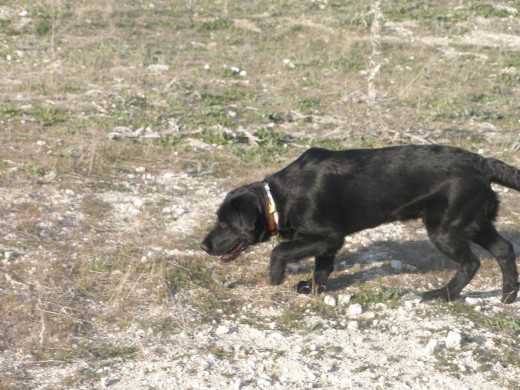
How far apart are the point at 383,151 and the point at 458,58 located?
8450mm

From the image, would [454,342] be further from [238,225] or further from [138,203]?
[138,203]

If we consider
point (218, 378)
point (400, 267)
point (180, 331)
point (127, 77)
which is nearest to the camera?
point (218, 378)

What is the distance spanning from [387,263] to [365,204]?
910 mm

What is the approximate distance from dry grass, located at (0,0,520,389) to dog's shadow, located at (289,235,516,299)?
67cm

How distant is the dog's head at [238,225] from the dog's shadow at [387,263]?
0.75 m

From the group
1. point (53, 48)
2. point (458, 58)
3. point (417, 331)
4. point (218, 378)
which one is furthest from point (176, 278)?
point (458, 58)

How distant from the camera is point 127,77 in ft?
37.7

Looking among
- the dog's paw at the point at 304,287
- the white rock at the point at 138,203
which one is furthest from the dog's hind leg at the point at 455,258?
the white rock at the point at 138,203

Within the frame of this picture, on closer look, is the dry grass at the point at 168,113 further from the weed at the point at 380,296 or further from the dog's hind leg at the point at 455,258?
the dog's hind leg at the point at 455,258

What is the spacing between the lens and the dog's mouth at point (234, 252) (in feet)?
20.0

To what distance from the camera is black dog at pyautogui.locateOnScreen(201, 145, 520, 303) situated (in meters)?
5.95

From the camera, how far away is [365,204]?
20.0 ft

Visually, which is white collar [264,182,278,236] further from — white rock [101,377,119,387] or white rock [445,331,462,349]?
white rock [101,377,119,387]

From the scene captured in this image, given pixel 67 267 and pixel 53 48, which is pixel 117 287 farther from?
pixel 53 48
